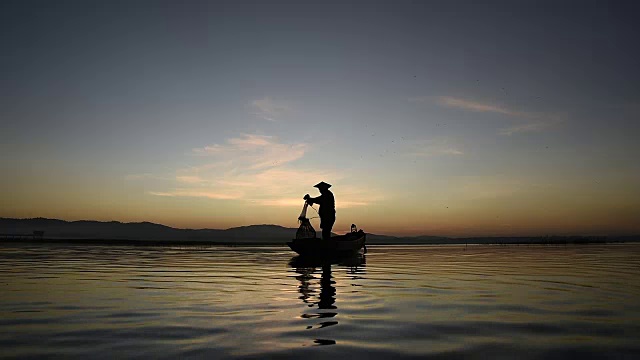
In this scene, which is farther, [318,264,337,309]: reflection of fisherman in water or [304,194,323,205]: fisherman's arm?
[304,194,323,205]: fisherman's arm

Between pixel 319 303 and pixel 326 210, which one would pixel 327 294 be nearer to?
pixel 319 303

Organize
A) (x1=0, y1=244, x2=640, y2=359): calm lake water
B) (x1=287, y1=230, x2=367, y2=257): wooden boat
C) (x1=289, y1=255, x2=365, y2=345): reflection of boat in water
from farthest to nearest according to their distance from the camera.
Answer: (x1=287, y1=230, x2=367, y2=257): wooden boat < (x1=289, y1=255, x2=365, y2=345): reflection of boat in water < (x1=0, y1=244, x2=640, y2=359): calm lake water

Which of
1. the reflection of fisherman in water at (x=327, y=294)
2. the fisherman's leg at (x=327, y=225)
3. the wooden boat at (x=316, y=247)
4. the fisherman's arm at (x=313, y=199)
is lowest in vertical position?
the reflection of fisherman in water at (x=327, y=294)

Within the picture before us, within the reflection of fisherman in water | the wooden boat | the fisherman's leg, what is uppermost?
the fisherman's leg

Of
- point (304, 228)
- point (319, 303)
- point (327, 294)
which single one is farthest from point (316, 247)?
point (319, 303)

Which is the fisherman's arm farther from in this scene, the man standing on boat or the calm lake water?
the calm lake water

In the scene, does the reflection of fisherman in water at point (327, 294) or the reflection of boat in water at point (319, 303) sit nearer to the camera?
the reflection of boat in water at point (319, 303)

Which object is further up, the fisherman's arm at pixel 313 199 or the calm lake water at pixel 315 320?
the fisherman's arm at pixel 313 199

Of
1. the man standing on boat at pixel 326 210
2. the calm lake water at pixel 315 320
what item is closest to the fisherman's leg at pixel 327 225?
the man standing on boat at pixel 326 210

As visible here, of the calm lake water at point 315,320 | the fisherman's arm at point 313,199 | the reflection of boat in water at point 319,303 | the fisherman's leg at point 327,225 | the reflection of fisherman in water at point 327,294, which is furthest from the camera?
the fisherman's leg at point 327,225

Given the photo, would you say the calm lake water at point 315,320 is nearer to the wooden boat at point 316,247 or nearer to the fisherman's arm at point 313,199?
the wooden boat at point 316,247

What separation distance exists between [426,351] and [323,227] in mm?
30100

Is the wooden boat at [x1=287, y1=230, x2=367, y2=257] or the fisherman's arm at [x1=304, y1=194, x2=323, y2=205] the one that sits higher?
the fisherman's arm at [x1=304, y1=194, x2=323, y2=205]

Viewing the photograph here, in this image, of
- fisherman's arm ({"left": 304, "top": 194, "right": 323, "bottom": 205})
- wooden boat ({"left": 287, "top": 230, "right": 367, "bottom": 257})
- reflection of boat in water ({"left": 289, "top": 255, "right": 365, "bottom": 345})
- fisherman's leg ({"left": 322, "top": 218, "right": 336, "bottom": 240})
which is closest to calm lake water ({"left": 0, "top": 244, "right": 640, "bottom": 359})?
reflection of boat in water ({"left": 289, "top": 255, "right": 365, "bottom": 345})
